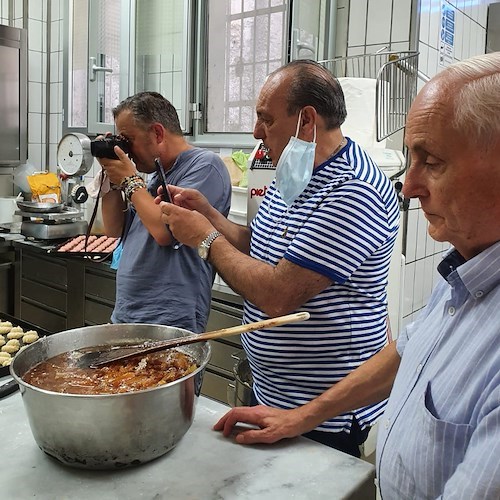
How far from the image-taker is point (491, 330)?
2.57 feet

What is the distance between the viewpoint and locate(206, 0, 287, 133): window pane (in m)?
3.21

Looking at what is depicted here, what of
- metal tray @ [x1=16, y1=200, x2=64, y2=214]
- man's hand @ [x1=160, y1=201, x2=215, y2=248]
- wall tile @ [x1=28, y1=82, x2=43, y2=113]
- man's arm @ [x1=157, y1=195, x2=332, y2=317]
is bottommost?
metal tray @ [x1=16, y1=200, x2=64, y2=214]

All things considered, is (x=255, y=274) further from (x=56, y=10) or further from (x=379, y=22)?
(x=56, y=10)

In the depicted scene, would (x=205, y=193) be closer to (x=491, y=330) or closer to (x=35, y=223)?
(x=491, y=330)

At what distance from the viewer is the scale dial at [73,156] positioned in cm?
322

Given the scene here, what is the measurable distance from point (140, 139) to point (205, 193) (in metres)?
0.32

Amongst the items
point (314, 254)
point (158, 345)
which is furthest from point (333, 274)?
point (158, 345)

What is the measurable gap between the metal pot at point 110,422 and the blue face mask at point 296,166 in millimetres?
591

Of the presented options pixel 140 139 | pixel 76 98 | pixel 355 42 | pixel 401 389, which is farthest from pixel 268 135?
pixel 76 98

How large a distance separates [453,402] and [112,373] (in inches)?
26.2

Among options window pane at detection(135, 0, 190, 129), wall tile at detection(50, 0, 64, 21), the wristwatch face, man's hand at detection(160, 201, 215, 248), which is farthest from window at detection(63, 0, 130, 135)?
the wristwatch face

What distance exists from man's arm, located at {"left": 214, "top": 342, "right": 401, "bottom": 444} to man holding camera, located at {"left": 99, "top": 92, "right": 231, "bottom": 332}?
2.36ft

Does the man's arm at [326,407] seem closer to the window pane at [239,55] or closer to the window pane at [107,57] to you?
the window pane at [239,55]

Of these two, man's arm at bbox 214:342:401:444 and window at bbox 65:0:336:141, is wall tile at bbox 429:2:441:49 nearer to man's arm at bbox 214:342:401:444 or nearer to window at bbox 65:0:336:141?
window at bbox 65:0:336:141
